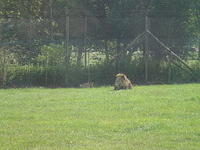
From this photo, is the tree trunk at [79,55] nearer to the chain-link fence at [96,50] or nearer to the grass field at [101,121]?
the chain-link fence at [96,50]

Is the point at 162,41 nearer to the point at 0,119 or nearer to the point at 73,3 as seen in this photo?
the point at 73,3

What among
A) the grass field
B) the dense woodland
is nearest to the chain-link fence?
the dense woodland

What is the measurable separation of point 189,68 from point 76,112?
1091 cm

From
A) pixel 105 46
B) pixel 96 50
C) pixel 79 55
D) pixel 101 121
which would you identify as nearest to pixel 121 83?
pixel 79 55

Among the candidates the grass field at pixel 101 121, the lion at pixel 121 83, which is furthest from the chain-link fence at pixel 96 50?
the grass field at pixel 101 121

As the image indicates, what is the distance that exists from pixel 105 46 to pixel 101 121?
11.3 meters

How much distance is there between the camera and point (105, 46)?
22.2m

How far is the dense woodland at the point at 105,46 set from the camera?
21.2 meters

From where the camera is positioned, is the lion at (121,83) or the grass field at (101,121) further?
the lion at (121,83)

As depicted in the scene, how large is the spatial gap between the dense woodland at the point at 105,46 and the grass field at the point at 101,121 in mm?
4754

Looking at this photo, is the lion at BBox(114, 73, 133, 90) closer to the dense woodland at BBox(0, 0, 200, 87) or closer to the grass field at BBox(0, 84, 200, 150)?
the grass field at BBox(0, 84, 200, 150)

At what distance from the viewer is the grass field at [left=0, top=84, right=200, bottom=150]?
8.98 m

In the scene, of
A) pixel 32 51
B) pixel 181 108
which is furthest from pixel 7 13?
pixel 181 108

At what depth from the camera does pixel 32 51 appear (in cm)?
2136
